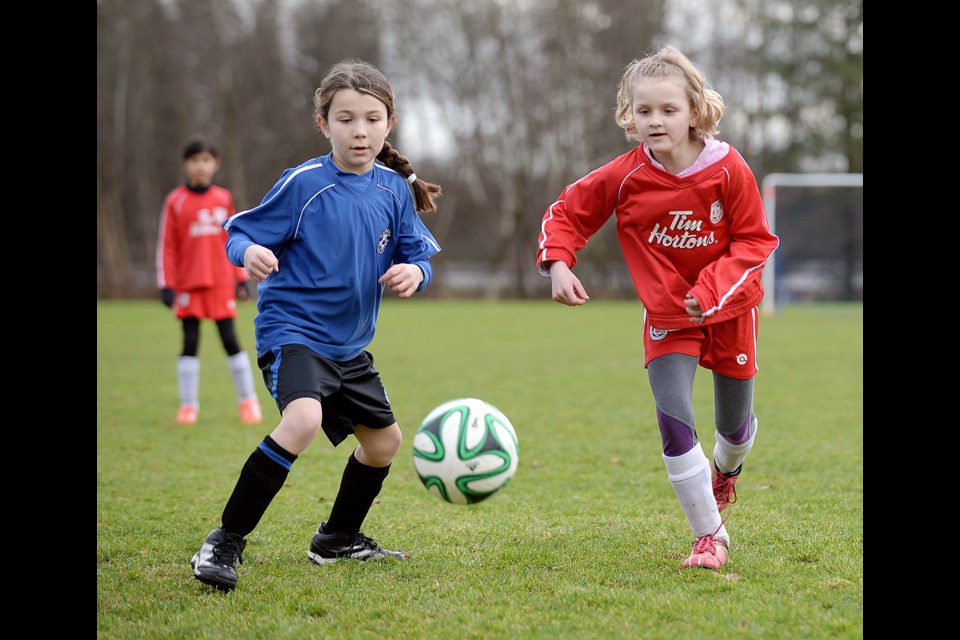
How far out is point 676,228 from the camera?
12.8 ft

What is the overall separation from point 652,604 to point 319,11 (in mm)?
31707

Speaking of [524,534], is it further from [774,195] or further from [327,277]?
[774,195]

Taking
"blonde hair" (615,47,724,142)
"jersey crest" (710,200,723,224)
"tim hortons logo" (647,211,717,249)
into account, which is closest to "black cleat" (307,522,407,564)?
"tim hortons logo" (647,211,717,249)

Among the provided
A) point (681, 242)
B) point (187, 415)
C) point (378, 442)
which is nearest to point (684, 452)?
point (681, 242)

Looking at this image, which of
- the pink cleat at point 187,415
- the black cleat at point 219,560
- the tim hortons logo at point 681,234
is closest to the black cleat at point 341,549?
the black cleat at point 219,560

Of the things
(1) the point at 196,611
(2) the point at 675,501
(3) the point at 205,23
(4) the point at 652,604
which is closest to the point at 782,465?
(2) the point at 675,501

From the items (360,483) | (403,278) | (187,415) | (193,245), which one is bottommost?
(187,415)

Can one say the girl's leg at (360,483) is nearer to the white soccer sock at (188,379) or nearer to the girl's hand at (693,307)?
the girl's hand at (693,307)

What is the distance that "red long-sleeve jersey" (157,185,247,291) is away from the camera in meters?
8.07

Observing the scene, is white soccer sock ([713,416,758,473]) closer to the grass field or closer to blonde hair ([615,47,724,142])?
the grass field

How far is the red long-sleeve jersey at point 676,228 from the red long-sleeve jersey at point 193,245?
467 cm

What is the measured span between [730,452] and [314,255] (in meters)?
1.94

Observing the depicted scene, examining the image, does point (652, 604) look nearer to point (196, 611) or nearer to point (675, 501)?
point (196, 611)
